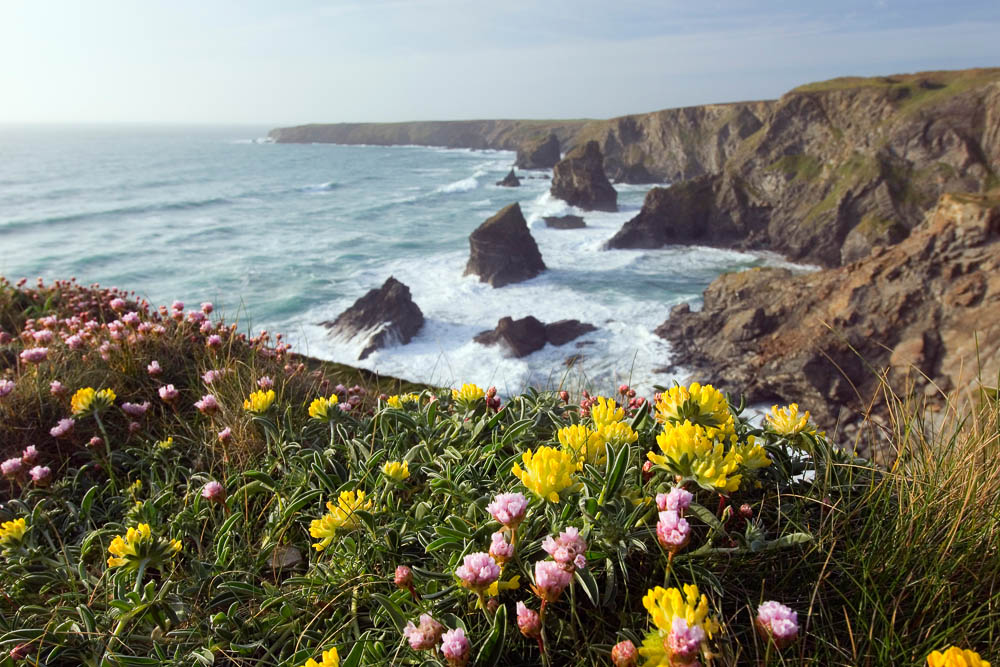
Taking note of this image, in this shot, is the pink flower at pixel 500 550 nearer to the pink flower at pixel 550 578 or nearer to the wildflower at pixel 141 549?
the pink flower at pixel 550 578

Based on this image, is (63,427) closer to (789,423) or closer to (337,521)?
(337,521)

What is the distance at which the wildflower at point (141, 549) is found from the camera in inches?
70.5

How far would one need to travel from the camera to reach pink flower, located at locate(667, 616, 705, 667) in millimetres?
1044

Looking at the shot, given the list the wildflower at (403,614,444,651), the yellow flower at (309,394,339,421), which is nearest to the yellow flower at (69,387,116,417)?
the yellow flower at (309,394,339,421)

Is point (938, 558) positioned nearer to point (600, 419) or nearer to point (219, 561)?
point (600, 419)

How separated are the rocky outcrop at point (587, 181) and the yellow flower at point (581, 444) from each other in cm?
4816

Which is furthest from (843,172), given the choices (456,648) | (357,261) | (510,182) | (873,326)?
(456,648)

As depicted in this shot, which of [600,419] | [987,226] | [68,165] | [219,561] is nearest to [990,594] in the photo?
[600,419]

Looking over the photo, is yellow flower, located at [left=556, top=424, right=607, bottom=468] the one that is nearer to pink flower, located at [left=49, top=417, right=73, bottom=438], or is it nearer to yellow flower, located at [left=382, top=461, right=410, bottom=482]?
yellow flower, located at [left=382, top=461, right=410, bottom=482]

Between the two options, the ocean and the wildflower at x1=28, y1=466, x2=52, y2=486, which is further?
the ocean

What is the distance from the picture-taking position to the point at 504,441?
2197mm

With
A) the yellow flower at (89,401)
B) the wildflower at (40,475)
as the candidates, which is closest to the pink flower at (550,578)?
the wildflower at (40,475)

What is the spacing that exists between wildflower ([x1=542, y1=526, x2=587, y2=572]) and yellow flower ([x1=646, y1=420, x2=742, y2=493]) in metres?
0.40

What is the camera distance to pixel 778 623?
3.60ft
